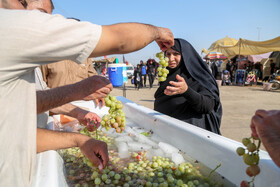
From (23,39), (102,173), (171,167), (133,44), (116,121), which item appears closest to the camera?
(23,39)

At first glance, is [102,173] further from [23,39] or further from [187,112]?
[187,112]

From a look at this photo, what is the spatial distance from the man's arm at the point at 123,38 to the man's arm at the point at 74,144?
0.74 m

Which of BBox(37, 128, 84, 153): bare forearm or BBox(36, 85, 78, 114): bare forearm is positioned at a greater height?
Answer: BBox(36, 85, 78, 114): bare forearm

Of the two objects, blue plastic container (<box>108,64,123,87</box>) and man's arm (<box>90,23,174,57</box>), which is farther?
blue plastic container (<box>108,64,123,87</box>)

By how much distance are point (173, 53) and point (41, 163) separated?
206 cm

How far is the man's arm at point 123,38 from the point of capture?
38.3 inches

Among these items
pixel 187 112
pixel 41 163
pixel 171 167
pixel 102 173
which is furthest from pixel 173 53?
pixel 41 163

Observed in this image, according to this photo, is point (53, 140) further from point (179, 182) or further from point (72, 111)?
point (179, 182)

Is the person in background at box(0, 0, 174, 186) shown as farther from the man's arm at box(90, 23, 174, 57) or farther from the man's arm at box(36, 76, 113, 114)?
the man's arm at box(36, 76, 113, 114)

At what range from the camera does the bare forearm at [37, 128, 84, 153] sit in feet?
4.75

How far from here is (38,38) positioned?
796 millimetres

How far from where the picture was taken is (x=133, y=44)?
3.56 feet

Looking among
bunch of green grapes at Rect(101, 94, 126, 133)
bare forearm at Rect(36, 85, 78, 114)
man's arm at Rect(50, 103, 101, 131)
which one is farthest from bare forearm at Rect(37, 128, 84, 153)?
man's arm at Rect(50, 103, 101, 131)

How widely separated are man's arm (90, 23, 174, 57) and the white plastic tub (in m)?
0.80
